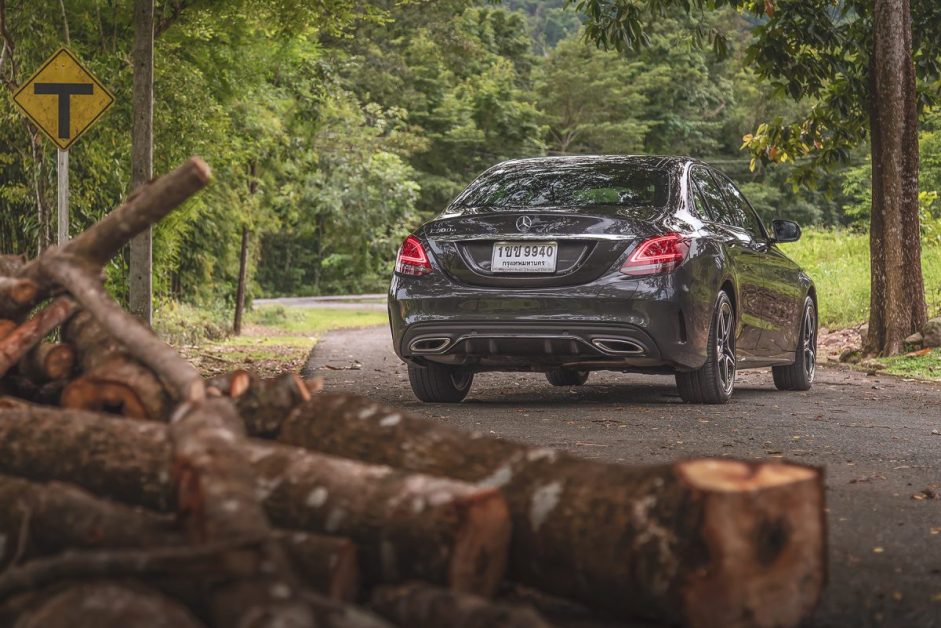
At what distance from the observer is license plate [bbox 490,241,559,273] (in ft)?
27.0

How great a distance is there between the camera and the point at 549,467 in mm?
3607

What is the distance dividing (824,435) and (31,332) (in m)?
4.59

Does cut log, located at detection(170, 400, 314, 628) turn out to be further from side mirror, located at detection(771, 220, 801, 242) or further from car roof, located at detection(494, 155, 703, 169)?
side mirror, located at detection(771, 220, 801, 242)

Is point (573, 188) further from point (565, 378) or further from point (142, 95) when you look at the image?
point (142, 95)

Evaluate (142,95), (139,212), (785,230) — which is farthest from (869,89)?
(139,212)

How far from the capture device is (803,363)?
11242 millimetres

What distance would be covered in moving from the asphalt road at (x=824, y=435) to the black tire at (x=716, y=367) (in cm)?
12

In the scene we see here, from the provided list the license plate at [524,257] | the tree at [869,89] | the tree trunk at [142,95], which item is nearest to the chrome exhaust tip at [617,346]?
the license plate at [524,257]

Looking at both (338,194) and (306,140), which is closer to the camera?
(306,140)

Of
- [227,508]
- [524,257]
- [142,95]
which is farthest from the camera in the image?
[142,95]

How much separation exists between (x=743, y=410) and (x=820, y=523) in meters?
5.67

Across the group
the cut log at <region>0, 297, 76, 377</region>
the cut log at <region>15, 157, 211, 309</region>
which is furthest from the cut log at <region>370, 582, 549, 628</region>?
the cut log at <region>0, 297, 76, 377</region>

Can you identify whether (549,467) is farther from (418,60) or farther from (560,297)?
(418,60)

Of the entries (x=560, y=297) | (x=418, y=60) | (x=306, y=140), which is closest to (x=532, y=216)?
(x=560, y=297)
